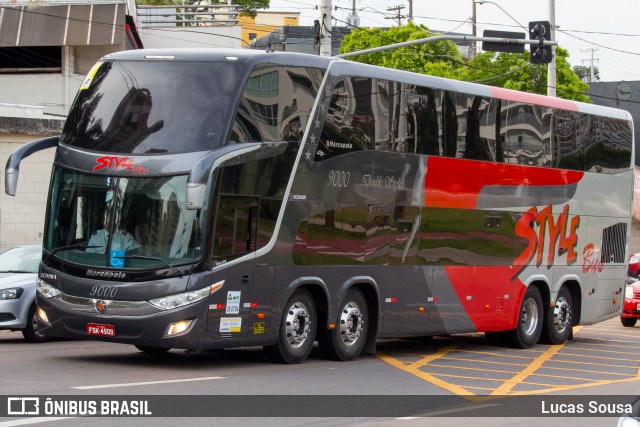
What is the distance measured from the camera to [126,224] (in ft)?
46.8

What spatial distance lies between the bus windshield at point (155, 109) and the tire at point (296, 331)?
265 cm

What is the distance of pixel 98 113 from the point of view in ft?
49.1

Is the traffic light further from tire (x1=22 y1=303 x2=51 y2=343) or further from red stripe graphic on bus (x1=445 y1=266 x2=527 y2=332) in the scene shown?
tire (x1=22 y1=303 x2=51 y2=343)

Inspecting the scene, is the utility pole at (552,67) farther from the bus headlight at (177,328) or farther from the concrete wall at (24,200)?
the bus headlight at (177,328)

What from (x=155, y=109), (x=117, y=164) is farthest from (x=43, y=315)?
(x=155, y=109)

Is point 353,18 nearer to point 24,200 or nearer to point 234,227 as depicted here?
point 24,200

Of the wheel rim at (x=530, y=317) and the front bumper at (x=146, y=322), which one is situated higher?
the front bumper at (x=146, y=322)

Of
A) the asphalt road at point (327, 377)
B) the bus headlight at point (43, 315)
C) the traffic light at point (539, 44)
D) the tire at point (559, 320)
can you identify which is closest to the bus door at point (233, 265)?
the asphalt road at point (327, 377)

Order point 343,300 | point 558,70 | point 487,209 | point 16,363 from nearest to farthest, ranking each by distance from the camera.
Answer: point 16,363 < point 343,300 < point 487,209 < point 558,70

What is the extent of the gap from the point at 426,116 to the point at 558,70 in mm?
45771

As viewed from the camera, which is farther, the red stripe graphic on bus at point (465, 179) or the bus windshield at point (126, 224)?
the red stripe graphic on bus at point (465, 179)

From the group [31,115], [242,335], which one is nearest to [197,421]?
[242,335]

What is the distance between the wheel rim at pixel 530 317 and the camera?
68.5ft

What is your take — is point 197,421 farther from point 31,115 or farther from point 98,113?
point 31,115
